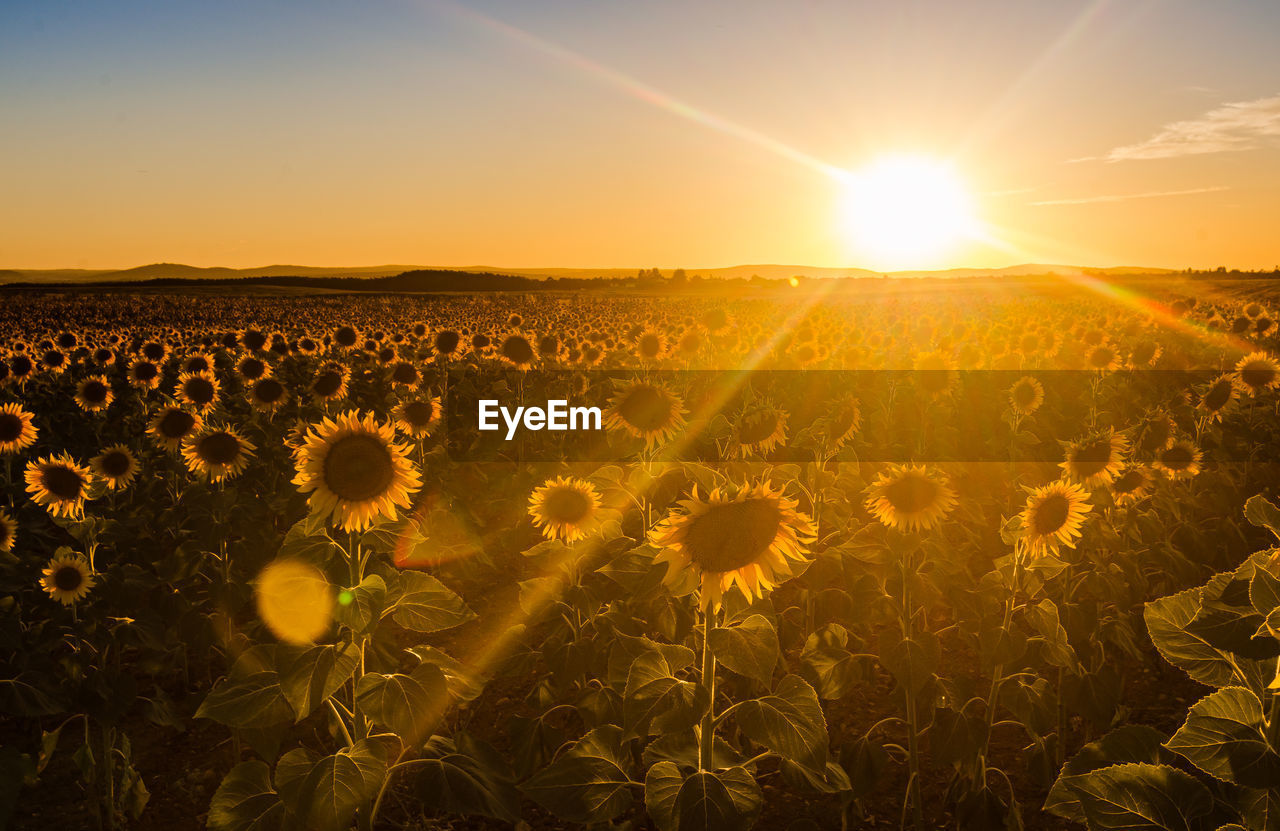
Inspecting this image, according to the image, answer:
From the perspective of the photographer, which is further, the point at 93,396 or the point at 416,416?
the point at 93,396

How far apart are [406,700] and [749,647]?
4.50ft

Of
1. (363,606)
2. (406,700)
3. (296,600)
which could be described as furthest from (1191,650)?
(296,600)

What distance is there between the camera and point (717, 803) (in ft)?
9.29

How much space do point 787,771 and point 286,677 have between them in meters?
2.14

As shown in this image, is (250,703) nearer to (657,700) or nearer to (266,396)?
(657,700)

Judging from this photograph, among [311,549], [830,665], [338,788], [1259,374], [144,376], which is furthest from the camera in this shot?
[144,376]

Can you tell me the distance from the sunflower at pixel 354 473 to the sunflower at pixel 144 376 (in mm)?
10834

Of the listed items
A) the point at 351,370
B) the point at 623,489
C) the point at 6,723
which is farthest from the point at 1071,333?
the point at 6,723

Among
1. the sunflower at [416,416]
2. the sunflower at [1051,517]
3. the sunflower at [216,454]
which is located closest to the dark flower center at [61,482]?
the sunflower at [216,454]

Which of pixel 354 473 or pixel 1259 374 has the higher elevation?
pixel 1259 374

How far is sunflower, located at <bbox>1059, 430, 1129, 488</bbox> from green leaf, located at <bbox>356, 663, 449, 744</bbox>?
15.9 feet

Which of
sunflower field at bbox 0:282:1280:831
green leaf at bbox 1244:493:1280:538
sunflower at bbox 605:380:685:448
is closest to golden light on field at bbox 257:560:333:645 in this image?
sunflower field at bbox 0:282:1280:831

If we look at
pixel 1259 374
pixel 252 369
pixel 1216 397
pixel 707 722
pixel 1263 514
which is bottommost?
pixel 707 722

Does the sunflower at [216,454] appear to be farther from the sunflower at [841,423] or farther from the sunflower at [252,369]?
the sunflower at [252,369]
